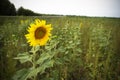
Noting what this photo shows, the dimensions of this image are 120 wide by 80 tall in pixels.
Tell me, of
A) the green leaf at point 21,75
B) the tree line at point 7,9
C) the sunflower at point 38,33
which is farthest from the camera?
the tree line at point 7,9

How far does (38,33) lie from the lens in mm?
1254

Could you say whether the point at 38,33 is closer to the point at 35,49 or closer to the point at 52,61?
the point at 35,49

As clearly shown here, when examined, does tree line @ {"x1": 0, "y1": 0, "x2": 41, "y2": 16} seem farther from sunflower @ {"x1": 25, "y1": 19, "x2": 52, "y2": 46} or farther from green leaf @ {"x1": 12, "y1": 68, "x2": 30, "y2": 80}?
green leaf @ {"x1": 12, "y1": 68, "x2": 30, "y2": 80}

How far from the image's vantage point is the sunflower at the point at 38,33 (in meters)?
1.21

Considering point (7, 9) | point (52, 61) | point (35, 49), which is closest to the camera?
point (52, 61)

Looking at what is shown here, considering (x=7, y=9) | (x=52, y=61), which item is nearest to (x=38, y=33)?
(x=52, y=61)

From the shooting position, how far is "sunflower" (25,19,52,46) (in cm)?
121

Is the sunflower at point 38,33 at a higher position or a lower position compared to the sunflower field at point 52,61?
higher

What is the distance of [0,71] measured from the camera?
1.63 m

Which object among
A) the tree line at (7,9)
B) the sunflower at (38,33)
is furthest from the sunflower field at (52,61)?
the tree line at (7,9)

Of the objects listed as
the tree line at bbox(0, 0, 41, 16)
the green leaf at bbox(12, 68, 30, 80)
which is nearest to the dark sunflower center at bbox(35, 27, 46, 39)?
the green leaf at bbox(12, 68, 30, 80)

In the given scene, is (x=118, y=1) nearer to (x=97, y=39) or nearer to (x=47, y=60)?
(x=97, y=39)

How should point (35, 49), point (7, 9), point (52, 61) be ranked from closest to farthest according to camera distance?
point (52, 61), point (35, 49), point (7, 9)

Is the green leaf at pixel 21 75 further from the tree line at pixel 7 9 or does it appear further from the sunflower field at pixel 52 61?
the tree line at pixel 7 9
